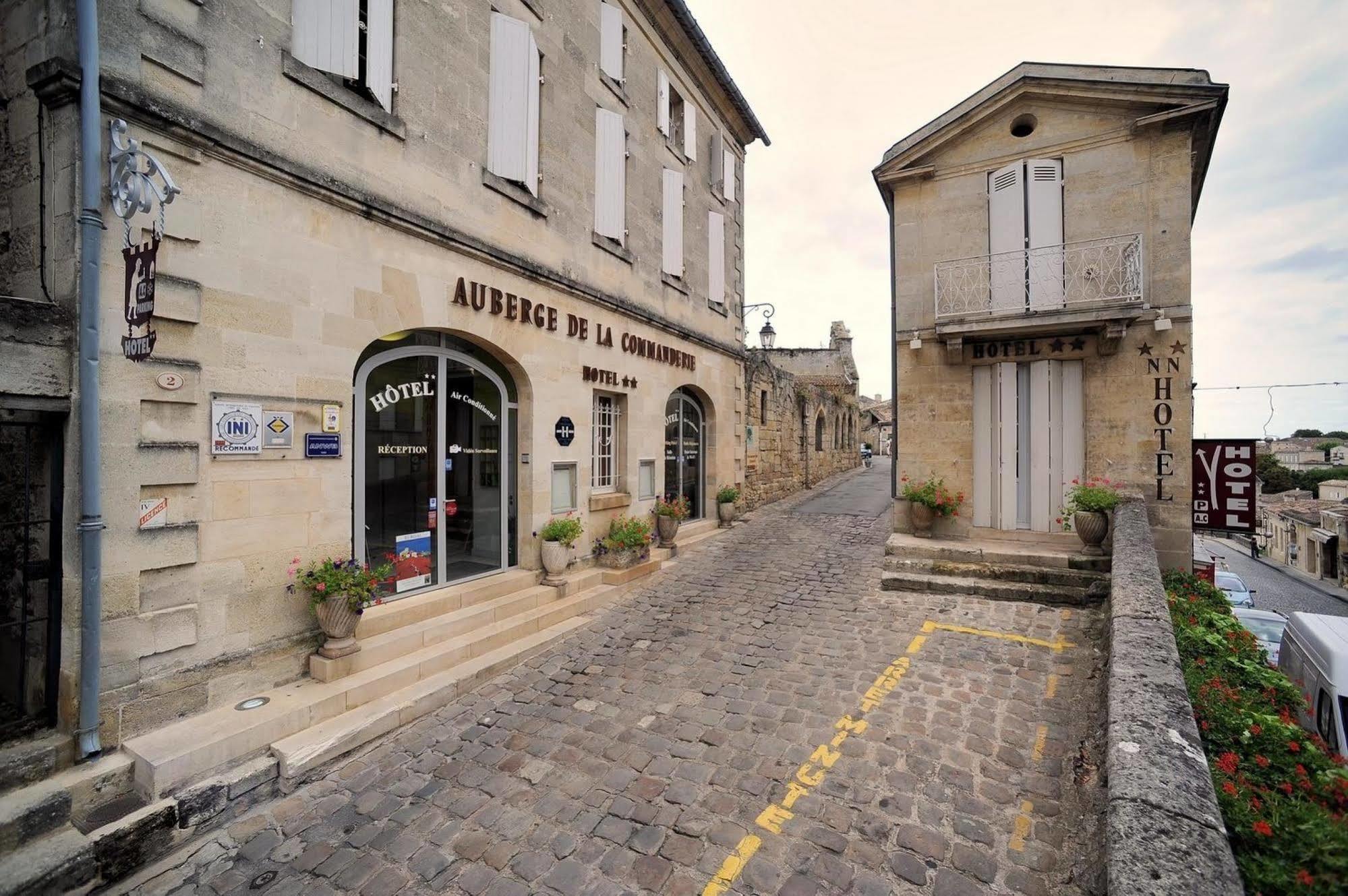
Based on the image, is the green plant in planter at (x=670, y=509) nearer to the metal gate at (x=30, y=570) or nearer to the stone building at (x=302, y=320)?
the stone building at (x=302, y=320)

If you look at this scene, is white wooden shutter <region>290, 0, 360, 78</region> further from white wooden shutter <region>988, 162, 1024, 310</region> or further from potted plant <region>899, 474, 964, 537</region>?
potted plant <region>899, 474, 964, 537</region>

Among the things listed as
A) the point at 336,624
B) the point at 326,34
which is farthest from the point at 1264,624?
the point at 326,34

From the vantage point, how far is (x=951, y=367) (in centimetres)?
884

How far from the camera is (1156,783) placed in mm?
2537

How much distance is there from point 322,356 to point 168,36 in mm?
2322

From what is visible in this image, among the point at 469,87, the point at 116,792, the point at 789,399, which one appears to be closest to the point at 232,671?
the point at 116,792

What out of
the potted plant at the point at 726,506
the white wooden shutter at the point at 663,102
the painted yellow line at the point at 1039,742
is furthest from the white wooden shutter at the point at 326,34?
the potted plant at the point at 726,506

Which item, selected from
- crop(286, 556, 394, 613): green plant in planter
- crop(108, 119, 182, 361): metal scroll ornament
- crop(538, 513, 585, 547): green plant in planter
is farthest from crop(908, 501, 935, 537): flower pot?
crop(108, 119, 182, 361): metal scroll ornament

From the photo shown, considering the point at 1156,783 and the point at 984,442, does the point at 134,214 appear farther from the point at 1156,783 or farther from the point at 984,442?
the point at 984,442

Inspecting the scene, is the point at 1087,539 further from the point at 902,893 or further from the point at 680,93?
the point at 680,93

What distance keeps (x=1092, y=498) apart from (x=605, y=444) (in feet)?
21.7

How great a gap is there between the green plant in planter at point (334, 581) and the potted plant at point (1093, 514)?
317 inches

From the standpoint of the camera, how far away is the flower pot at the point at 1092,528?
7.15m

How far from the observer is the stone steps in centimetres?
668
